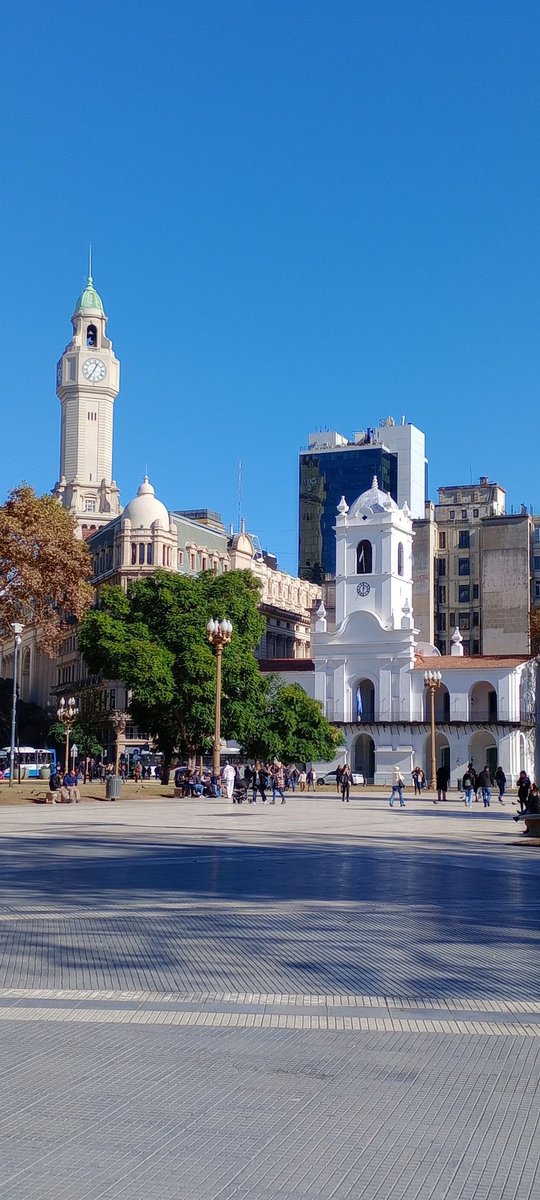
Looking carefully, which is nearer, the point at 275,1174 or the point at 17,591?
the point at 275,1174

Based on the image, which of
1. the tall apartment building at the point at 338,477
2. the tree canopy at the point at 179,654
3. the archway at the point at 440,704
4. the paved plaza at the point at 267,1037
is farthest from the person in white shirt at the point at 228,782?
the tall apartment building at the point at 338,477

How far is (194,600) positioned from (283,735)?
11696 mm

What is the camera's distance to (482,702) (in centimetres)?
8075

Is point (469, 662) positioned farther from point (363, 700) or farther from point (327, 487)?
point (327, 487)

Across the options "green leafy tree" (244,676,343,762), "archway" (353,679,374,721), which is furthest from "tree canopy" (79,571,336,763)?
"archway" (353,679,374,721)

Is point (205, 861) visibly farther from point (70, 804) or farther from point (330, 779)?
point (330, 779)

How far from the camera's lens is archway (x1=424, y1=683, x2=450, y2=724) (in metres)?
80.5

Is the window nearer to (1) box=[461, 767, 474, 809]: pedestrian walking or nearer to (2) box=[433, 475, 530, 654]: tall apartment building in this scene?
(2) box=[433, 475, 530, 654]: tall apartment building

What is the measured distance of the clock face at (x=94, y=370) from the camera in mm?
144000

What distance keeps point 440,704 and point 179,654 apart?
26788 millimetres

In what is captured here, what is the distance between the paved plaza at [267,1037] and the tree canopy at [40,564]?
75.0 ft

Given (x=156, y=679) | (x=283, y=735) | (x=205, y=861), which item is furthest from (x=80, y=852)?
(x=283, y=735)

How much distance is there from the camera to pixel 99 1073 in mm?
6348

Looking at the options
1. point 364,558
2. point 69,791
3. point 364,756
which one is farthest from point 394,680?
point 69,791
